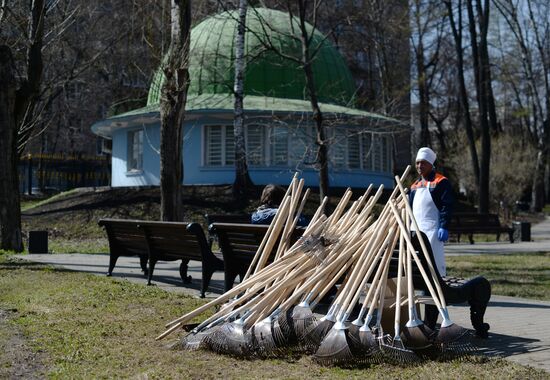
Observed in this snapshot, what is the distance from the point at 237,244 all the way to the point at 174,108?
7150mm

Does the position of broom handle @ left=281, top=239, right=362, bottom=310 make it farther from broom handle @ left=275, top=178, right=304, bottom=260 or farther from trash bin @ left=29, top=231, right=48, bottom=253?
trash bin @ left=29, top=231, right=48, bottom=253

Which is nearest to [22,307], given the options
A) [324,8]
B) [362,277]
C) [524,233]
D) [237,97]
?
[362,277]

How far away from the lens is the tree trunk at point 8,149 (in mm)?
16625

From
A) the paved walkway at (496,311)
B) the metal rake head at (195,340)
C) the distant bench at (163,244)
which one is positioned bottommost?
the paved walkway at (496,311)

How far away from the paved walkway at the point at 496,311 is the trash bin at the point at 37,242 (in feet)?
2.00

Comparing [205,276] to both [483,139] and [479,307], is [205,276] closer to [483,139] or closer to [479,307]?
[479,307]

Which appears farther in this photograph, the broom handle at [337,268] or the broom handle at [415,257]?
the broom handle at [337,268]

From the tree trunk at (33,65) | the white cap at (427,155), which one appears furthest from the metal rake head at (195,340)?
the tree trunk at (33,65)

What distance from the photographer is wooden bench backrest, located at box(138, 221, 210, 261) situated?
1070 cm

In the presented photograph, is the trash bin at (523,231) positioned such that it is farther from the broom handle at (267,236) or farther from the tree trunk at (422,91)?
the broom handle at (267,236)

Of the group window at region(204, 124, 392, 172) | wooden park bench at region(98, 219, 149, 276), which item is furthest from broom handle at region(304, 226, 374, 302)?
window at region(204, 124, 392, 172)

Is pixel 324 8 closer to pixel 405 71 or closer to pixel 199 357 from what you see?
pixel 405 71

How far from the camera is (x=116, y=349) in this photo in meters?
6.94

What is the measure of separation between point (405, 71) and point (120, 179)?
20.8 meters
